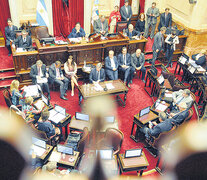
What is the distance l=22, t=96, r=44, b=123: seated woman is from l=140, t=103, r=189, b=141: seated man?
2642 mm

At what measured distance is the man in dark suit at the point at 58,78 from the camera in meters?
6.89

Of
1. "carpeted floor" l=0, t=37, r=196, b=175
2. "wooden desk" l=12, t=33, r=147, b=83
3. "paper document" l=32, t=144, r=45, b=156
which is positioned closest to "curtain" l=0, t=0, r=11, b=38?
"carpeted floor" l=0, t=37, r=196, b=175

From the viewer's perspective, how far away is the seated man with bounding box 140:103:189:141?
4.92 metres

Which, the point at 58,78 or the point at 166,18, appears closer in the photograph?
the point at 58,78

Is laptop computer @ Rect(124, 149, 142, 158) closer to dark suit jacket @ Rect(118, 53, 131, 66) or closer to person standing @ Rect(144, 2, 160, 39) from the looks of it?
dark suit jacket @ Rect(118, 53, 131, 66)

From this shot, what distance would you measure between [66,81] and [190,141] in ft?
22.6

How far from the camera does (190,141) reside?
1.33 ft

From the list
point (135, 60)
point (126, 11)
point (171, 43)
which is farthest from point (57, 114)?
point (126, 11)

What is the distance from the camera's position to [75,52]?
7504 millimetres

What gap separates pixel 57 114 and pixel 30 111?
0.69 m

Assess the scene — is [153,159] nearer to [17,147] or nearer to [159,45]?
[159,45]

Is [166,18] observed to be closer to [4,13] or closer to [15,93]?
[4,13]

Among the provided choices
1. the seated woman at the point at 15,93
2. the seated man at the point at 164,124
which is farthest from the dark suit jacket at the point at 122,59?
the seated woman at the point at 15,93

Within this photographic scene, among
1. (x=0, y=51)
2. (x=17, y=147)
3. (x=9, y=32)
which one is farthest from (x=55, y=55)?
(x=17, y=147)
